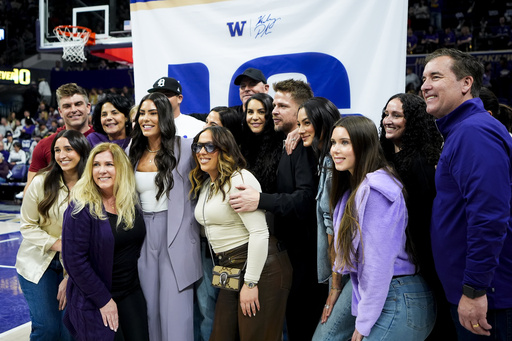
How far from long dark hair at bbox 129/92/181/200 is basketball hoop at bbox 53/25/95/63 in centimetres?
468

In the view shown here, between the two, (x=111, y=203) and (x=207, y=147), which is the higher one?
(x=207, y=147)

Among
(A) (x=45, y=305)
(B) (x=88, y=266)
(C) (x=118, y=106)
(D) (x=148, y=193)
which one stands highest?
(C) (x=118, y=106)

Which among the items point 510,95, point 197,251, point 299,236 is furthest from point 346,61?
point 510,95

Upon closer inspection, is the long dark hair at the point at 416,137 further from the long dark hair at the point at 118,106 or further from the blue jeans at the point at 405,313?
the long dark hair at the point at 118,106

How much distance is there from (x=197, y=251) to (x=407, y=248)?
1245 millimetres

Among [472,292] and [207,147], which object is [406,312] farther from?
[207,147]

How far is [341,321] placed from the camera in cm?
220

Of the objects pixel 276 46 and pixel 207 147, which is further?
pixel 276 46

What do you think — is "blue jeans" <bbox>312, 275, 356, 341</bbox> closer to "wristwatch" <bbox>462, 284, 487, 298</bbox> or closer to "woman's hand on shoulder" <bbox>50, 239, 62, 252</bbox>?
"wristwatch" <bbox>462, 284, 487, 298</bbox>

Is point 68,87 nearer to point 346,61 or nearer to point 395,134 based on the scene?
point 346,61

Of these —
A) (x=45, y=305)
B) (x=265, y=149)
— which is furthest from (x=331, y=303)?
(x=45, y=305)

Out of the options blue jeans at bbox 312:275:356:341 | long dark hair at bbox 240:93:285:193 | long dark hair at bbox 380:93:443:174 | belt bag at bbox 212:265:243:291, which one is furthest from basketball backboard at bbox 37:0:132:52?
blue jeans at bbox 312:275:356:341
